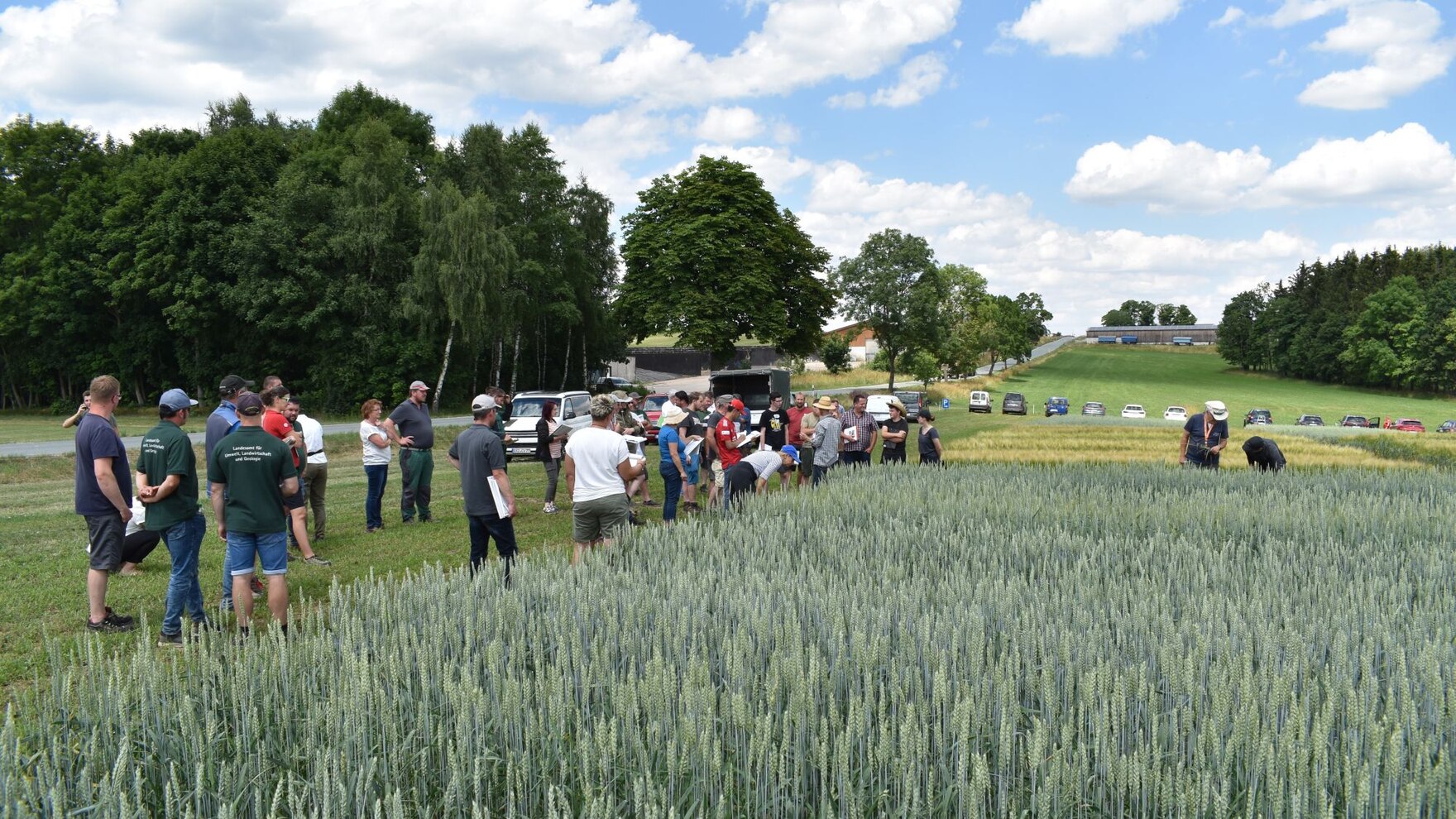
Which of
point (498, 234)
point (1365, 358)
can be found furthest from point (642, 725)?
point (1365, 358)

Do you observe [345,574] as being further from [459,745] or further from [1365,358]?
[1365,358]

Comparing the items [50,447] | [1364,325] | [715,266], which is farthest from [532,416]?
[1364,325]

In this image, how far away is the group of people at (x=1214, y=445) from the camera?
12.5 metres

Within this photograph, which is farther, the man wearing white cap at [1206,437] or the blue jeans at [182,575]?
the man wearing white cap at [1206,437]

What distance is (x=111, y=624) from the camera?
686 centimetres

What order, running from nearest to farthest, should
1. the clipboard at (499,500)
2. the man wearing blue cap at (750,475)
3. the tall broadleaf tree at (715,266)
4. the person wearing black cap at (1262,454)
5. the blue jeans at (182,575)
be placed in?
1. the blue jeans at (182,575)
2. the clipboard at (499,500)
3. the man wearing blue cap at (750,475)
4. the person wearing black cap at (1262,454)
5. the tall broadleaf tree at (715,266)

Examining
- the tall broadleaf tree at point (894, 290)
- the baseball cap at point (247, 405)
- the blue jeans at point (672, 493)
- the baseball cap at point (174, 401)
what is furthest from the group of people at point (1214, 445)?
the tall broadleaf tree at point (894, 290)

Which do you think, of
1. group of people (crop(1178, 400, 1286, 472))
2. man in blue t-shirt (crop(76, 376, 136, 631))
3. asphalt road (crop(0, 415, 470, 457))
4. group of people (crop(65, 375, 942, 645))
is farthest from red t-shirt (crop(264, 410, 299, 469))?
group of people (crop(1178, 400, 1286, 472))

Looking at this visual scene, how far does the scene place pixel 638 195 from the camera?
47.7 meters

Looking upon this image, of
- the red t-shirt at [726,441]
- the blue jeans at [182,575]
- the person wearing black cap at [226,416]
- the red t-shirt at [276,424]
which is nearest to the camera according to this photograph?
the blue jeans at [182,575]

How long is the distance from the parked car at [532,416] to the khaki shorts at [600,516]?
13764 mm

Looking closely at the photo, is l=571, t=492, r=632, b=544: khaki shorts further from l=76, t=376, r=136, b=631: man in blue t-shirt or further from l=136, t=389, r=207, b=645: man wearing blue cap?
l=76, t=376, r=136, b=631: man in blue t-shirt

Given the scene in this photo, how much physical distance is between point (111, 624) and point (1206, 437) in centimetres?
1302

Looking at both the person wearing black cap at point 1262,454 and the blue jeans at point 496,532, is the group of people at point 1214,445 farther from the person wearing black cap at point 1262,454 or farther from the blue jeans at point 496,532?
the blue jeans at point 496,532
